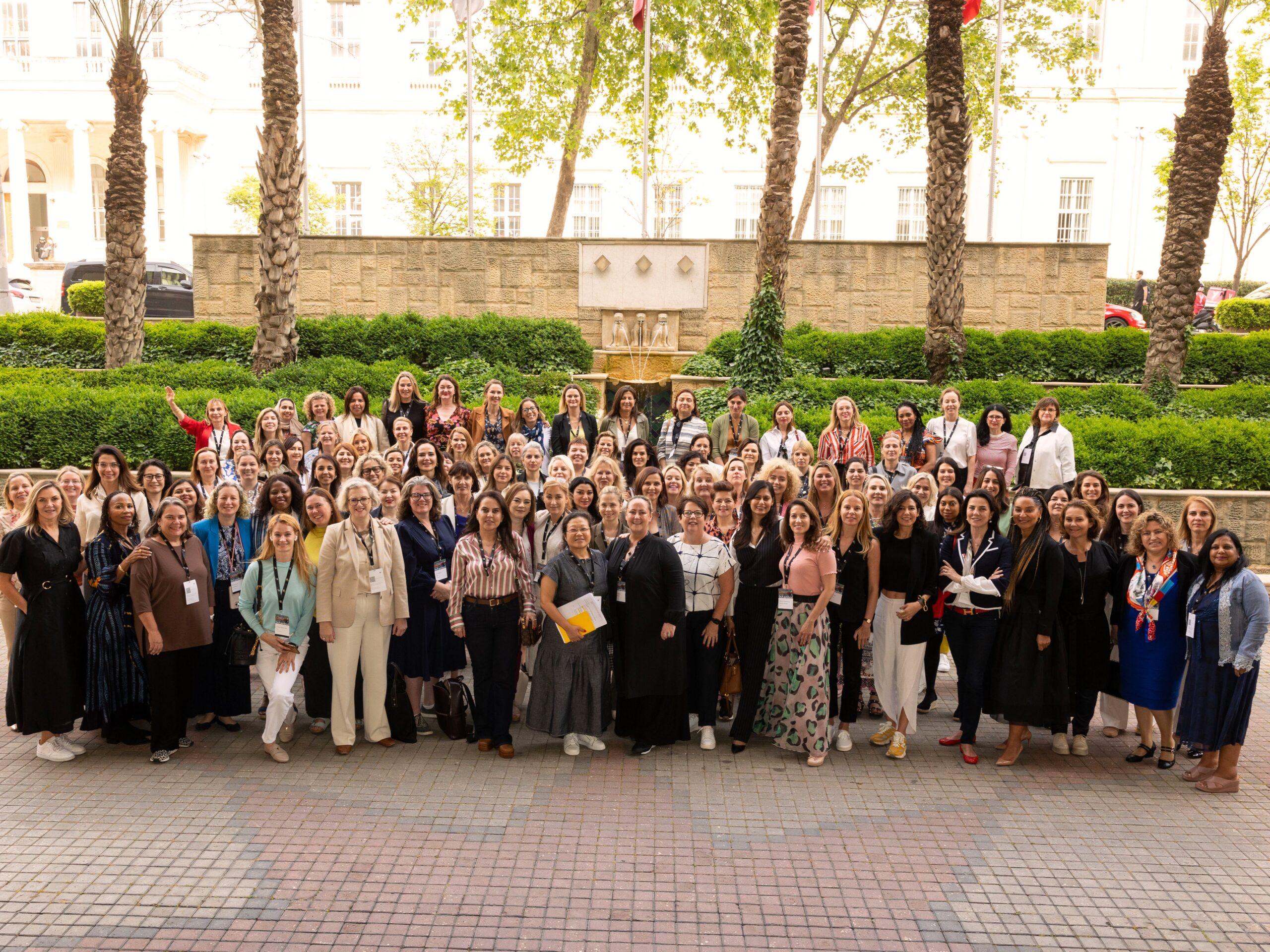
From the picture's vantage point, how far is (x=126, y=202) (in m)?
16.2

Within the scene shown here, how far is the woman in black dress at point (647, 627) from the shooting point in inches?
274

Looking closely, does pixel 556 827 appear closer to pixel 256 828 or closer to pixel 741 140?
pixel 256 828

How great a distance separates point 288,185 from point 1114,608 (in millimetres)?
13619

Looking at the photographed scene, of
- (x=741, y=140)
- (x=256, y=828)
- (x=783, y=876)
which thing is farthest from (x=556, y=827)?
(x=741, y=140)

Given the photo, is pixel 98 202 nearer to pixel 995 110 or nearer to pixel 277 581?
pixel 995 110

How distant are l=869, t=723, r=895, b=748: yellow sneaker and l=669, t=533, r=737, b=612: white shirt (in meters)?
1.55

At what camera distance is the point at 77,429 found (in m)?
13.2

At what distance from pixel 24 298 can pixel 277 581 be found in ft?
89.5

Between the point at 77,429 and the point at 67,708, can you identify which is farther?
the point at 77,429

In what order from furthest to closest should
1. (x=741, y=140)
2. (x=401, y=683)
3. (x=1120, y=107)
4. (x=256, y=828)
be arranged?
(x=1120, y=107) → (x=741, y=140) → (x=401, y=683) → (x=256, y=828)

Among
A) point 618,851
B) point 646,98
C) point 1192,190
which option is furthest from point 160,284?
point 618,851

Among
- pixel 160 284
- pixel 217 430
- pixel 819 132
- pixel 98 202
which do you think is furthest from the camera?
pixel 98 202

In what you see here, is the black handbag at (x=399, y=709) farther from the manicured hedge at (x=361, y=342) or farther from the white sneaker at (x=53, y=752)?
the manicured hedge at (x=361, y=342)

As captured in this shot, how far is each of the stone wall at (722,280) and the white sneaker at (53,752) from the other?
1408cm
